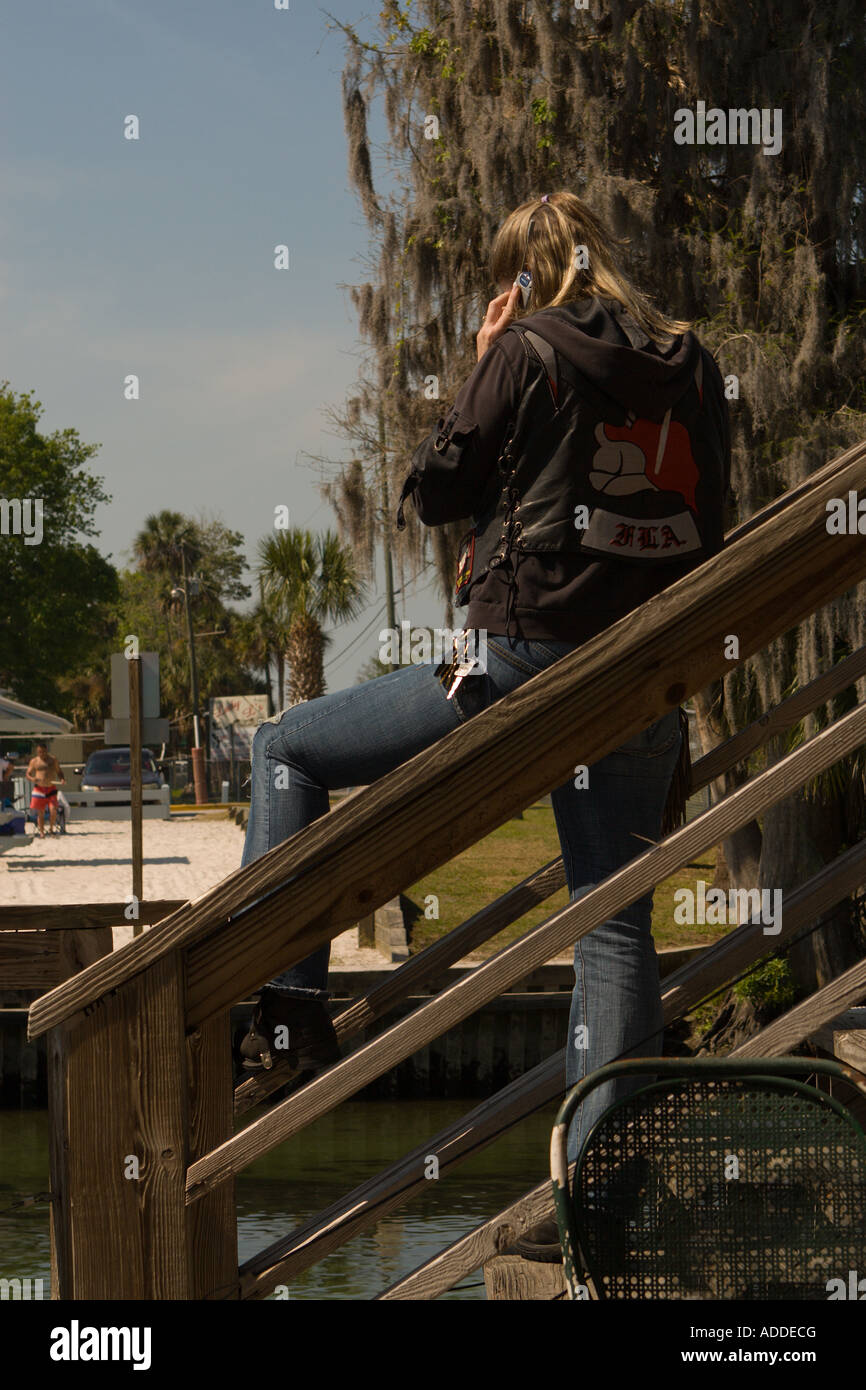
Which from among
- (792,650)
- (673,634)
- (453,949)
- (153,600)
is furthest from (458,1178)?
(153,600)

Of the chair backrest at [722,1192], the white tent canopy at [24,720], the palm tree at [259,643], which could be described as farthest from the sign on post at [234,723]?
the chair backrest at [722,1192]

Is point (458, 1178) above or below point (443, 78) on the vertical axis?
below

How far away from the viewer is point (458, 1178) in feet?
53.3

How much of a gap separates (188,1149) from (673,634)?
0.98 m

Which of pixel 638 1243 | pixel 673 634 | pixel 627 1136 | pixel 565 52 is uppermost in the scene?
pixel 565 52

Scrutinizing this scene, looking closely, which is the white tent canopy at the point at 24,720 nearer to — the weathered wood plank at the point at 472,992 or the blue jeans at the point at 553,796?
the blue jeans at the point at 553,796

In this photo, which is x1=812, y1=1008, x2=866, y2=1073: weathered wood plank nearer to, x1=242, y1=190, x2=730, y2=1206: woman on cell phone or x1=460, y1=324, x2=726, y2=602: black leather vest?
x1=242, y1=190, x2=730, y2=1206: woman on cell phone

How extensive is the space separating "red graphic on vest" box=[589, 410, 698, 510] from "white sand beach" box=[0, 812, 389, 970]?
11788mm

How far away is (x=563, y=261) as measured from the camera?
264 centimetres

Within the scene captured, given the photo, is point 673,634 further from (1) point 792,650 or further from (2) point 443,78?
(2) point 443,78

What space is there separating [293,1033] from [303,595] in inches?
1601

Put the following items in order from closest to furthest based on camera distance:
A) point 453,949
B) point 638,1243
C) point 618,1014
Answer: point 638,1243 → point 618,1014 → point 453,949

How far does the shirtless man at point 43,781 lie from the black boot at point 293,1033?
90.7 ft

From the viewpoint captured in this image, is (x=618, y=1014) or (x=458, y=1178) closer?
(x=618, y=1014)
